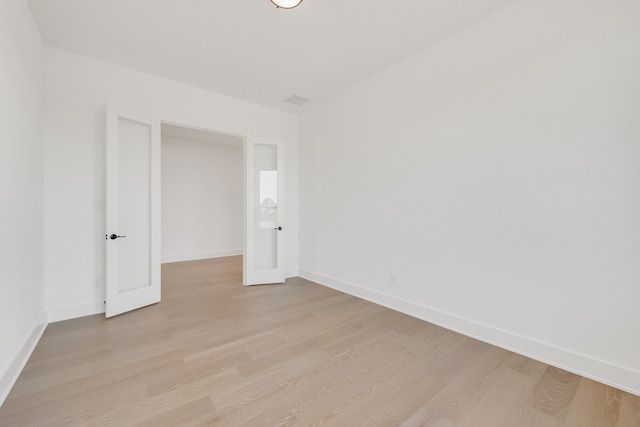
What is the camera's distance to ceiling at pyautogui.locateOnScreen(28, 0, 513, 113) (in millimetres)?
2418

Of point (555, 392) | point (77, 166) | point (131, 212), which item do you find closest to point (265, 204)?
point (131, 212)

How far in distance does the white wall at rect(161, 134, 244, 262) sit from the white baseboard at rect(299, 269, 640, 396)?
4.72 m

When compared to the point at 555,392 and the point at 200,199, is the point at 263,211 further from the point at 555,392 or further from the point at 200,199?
the point at 555,392

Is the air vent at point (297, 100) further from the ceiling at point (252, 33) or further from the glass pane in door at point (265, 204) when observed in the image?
the glass pane in door at point (265, 204)

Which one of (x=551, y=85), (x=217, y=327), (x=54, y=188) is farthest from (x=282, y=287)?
(x=551, y=85)

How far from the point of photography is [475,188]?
104 inches

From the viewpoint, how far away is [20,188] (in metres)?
2.22

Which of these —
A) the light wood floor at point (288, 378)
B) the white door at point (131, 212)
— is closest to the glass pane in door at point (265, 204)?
the white door at point (131, 212)

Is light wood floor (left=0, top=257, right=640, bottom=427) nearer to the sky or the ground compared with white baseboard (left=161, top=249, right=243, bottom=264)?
nearer to the ground

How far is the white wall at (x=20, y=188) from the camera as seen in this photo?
6.15 ft

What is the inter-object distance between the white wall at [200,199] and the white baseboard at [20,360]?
3.48 m

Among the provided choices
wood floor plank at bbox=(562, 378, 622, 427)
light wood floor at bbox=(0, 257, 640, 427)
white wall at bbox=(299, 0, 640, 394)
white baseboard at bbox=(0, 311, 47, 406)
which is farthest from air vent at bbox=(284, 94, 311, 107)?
wood floor plank at bbox=(562, 378, 622, 427)

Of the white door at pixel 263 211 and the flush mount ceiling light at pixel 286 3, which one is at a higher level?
the flush mount ceiling light at pixel 286 3

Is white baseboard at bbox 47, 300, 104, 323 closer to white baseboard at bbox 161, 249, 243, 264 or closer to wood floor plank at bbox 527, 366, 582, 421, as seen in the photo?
white baseboard at bbox 161, 249, 243, 264
